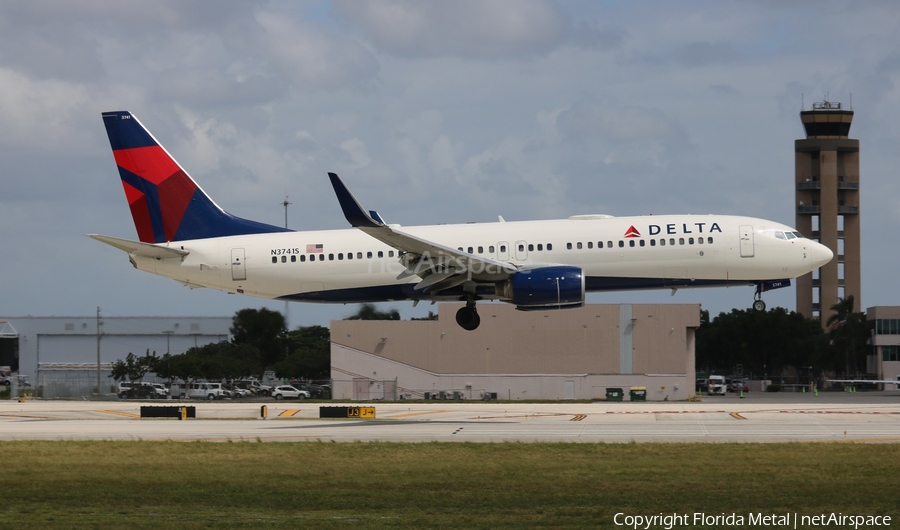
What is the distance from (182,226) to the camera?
4719 centimetres

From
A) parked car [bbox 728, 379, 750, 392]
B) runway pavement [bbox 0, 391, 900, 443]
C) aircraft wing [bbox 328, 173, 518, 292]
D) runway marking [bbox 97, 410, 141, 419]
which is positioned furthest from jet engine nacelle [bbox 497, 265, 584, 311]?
parked car [bbox 728, 379, 750, 392]

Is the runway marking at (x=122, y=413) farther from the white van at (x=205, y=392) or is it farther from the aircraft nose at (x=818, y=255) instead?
the white van at (x=205, y=392)

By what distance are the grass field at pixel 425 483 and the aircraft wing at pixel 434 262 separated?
8.94 m

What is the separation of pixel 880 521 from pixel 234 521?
1236 cm

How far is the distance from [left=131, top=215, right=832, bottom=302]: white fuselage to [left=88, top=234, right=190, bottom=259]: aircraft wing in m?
0.27

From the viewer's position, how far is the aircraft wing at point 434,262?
4038 cm

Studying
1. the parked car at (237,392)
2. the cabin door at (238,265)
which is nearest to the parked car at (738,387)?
the parked car at (237,392)

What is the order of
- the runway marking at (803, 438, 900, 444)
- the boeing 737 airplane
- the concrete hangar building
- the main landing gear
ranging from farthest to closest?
1. the concrete hangar building
2. the main landing gear
3. the boeing 737 airplane
4. the runway marking at (803, 438, 900, 444)

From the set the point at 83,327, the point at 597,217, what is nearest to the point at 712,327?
the point at 83,327

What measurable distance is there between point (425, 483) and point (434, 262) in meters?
17.7

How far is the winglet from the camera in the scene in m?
38.4

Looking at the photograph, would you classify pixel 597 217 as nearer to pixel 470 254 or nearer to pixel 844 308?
pixel 470 254

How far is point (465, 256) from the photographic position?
4203 centimetres

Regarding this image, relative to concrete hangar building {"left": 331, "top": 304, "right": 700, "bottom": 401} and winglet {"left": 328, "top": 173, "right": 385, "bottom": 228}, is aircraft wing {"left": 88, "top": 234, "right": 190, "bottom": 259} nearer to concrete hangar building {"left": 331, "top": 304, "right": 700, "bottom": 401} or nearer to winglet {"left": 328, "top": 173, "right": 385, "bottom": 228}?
winglet {"left": 328, "top": 173, "right": 385, "bottom": 228}
